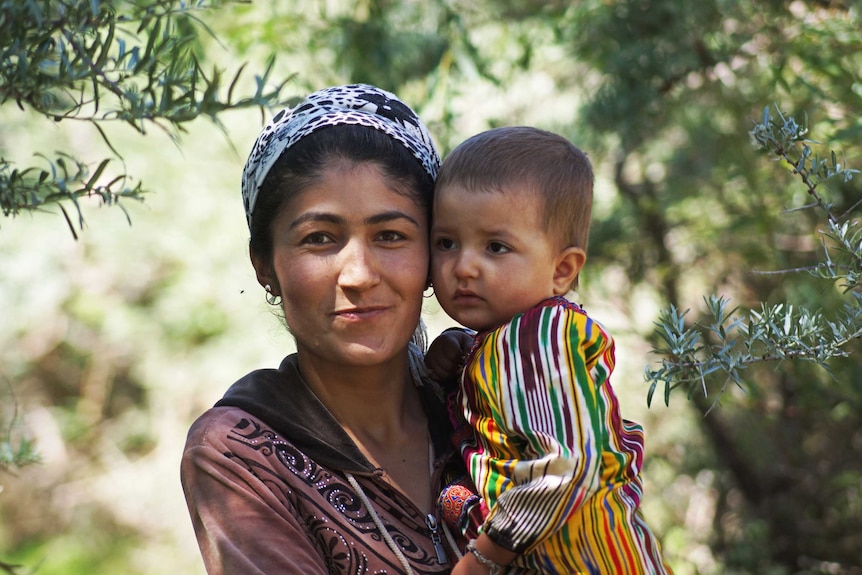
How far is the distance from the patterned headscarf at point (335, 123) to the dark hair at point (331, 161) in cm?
2

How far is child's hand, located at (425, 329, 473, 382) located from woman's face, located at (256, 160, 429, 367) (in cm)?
21

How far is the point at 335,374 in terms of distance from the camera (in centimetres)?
214

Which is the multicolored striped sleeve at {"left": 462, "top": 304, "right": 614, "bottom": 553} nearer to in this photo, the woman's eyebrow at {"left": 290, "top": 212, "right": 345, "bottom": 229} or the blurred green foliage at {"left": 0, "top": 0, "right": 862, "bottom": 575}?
the woman's eyebrow at {"left": 290, "top": 212, "right": 345, "bottom": 229}

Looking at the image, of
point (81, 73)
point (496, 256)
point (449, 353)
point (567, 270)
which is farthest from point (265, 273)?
point (81, 73)

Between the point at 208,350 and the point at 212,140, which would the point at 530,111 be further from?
the point at 208,350

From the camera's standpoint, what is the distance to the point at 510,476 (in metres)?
1.84

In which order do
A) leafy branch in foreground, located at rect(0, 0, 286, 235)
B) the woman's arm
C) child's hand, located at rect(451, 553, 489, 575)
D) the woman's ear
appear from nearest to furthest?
leafy branch in foreground, located at rect(0, 0, 286, 235), the woman's arm, child's hand, located at rect(451, 553, 489, 575), the woman's ear

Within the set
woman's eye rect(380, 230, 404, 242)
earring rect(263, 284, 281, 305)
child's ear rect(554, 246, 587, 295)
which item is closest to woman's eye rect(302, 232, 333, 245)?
woman's eye rect(380, 230, 404, 242)

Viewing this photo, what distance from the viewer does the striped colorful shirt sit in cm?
177

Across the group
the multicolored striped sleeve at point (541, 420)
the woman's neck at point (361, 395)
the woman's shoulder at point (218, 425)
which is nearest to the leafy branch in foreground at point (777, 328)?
the multicolored striped sleeve at point (541, 420)

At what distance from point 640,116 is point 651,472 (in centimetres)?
216

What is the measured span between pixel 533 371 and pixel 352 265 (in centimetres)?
41

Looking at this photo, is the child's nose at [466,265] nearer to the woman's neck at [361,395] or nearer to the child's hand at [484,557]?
the woman's neck at [361,395]

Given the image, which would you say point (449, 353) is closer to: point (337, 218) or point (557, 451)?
point (337, 218)
